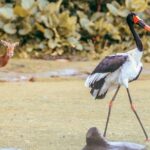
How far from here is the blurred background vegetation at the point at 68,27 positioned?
1455cm

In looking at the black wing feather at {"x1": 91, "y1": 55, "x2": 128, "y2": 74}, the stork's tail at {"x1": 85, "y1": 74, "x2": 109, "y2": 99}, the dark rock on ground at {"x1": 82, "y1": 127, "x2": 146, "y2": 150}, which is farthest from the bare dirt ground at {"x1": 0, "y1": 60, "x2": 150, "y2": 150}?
the dark rock on ground at {"x1": 82, "y1": 127, "x2": 146, "y2": 150}

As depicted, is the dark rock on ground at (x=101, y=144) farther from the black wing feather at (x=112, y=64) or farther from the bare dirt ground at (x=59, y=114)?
the black wing feather at (x=112, y=64)

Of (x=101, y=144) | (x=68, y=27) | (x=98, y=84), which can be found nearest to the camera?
(x=101, y=144)

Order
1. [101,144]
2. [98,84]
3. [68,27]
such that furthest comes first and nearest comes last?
1. [68,27]
2. [98,84]
3. [101,144]

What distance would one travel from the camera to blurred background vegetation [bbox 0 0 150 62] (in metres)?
14.5

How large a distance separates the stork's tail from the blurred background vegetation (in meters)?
6.93

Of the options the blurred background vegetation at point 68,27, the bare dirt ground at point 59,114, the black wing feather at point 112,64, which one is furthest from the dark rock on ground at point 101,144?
the blurred background vegetation at point 68,27

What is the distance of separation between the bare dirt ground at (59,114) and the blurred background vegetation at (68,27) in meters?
2.18

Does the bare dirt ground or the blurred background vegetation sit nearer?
the bare dirt ground

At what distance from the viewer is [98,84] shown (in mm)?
7371

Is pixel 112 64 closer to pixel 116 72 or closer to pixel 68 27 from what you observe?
pixel 116 72

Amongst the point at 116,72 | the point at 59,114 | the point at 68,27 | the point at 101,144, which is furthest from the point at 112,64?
the point at 68,27

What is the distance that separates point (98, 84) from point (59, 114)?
1430 mm

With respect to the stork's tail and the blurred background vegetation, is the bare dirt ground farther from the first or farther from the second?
the blurred background vegetation
